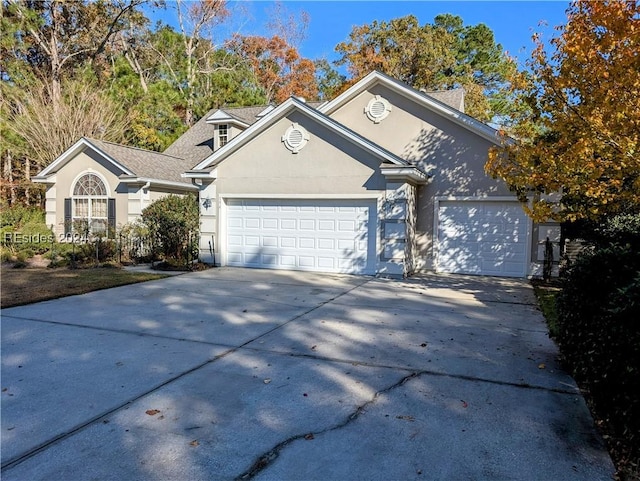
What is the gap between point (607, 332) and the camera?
11.8 feet

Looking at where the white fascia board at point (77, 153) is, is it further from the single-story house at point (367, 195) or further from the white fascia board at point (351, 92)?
the white fascia board at point (351, 92)

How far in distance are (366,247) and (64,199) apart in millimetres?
12006

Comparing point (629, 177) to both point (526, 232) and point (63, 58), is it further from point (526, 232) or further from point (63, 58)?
point (63, 58)

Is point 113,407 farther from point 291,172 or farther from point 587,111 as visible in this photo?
point 291,172

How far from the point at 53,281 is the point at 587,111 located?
38.7ft

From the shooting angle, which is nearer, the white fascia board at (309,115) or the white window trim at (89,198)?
the white fascia board at (309,115)

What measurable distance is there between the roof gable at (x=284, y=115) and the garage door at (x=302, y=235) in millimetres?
1349

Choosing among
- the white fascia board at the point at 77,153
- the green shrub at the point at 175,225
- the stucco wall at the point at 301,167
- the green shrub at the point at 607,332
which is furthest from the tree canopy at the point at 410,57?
the green shrub at the point at 607,332

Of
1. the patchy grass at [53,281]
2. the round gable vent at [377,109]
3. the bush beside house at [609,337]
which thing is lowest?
the patchy grass at [53,281]

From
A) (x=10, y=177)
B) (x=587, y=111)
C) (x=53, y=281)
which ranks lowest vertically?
(x=53, y=281)

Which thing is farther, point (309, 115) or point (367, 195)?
point (309, 115)

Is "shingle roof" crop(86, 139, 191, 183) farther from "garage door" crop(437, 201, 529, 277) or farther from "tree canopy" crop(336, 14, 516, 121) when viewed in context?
"tree canopy" crop(336, 14, 516, 121)

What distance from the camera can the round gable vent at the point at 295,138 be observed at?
487 inches

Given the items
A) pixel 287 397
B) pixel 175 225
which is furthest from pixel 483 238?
pixel 287 397
